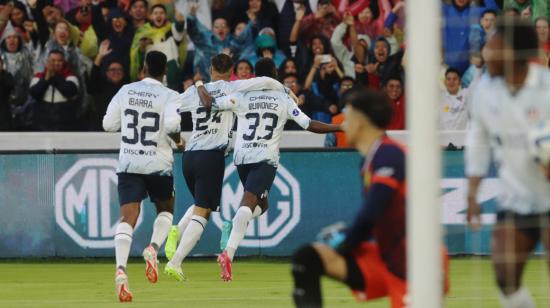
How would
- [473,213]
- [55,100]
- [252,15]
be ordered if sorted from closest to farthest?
[473,213] < [55,100] < [252,15]

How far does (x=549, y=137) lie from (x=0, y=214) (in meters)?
10.2

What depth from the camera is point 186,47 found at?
1838cm

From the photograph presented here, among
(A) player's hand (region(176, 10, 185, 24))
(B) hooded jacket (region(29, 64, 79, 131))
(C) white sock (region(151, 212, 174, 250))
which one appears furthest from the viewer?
(A) player's hand (region(176, 10, 185, 24))

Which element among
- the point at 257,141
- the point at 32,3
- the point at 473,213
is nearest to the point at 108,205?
the point at 257,141

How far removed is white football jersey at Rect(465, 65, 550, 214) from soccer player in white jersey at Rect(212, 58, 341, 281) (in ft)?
20.0

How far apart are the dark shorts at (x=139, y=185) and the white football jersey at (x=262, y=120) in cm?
146

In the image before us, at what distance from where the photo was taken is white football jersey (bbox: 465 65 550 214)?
801 centimetres

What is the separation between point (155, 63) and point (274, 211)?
4253 mm

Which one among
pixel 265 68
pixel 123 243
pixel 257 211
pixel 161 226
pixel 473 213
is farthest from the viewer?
pixel 257 211

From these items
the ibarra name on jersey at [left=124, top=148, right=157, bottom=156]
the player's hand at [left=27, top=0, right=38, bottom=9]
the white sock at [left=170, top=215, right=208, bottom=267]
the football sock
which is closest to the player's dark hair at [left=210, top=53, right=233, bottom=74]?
the white sock at [left=170, top=215, right=208, bottom=267]

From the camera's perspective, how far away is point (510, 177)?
8.09 metres

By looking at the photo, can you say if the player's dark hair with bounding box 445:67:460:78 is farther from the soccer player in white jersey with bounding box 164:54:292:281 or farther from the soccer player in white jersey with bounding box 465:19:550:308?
the soccer player in white jersey with bounding box 465:19:550:308

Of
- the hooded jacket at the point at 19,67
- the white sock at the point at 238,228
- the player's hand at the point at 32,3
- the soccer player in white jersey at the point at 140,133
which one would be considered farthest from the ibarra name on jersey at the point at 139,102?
the player's hand at the point at 32,3

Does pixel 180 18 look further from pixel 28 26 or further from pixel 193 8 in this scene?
pixel 28 26
